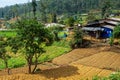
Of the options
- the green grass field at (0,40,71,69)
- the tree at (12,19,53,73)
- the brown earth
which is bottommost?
the green grass field at (0,40,71,69)

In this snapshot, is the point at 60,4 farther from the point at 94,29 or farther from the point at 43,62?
the point at 43,62

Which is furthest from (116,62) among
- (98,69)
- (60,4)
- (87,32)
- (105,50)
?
(60,4)

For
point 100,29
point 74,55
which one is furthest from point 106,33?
point 74,55

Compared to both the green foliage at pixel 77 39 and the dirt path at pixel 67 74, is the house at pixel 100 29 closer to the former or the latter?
the green foliage at pixel 77 39

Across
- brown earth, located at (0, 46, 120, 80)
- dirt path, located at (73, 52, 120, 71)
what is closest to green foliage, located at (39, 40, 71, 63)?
brown earth, located at (0, 46, 120, 80)

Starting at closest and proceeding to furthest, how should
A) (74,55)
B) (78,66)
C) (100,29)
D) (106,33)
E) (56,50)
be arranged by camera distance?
(78,66), (74,55), (56,50), (100,29), (106,33)

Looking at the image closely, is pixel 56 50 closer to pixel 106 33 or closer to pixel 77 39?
pixel 77 39

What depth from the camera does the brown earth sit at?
24.9 m

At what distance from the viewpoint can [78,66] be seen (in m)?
29.2

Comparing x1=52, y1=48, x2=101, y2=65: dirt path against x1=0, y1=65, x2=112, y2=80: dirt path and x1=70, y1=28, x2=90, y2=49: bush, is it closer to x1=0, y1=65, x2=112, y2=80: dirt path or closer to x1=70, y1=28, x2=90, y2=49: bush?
x1=70, y1=28, x2=90, y2=49: bush

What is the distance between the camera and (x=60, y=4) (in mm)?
147375

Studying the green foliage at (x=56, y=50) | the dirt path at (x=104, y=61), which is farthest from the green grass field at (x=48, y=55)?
the dirt path at (x=104, y=61)

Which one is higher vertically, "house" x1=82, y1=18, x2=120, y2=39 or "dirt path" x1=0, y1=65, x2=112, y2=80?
"house" x1=82, y1=18, x2=120, y2=39

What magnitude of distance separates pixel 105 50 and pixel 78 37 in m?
5.82
